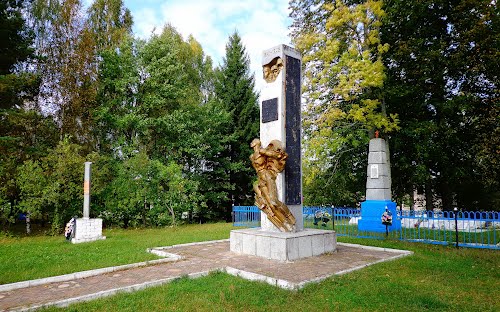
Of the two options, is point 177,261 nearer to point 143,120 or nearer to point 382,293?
point 382,293

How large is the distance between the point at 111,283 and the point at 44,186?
895 centimetres

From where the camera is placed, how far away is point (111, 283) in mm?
5785

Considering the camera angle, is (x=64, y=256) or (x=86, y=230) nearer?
(x=64, y=256)

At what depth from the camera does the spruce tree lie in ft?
70.6

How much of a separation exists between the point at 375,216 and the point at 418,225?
6.31 feet

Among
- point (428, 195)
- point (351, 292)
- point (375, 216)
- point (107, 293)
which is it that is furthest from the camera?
point (428, 195)

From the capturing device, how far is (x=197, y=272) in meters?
6.37

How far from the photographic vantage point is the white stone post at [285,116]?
8609mm

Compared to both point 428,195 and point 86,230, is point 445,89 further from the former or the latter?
point 86,230

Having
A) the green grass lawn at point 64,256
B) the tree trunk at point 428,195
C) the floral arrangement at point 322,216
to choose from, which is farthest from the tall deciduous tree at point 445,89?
the green grass lawn at point 64,256

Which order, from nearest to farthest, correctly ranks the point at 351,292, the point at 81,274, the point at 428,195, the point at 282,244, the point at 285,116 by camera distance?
1. the point at 351,292
2. the point at 81,274
3. the point at 282,244
4. the point at 285,116
5. the point at 428,195

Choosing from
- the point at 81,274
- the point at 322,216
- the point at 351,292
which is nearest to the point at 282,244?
the point at 351,292

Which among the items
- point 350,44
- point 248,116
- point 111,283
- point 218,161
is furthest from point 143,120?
point 111,283

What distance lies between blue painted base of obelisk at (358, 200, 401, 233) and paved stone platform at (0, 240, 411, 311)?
4929mm
